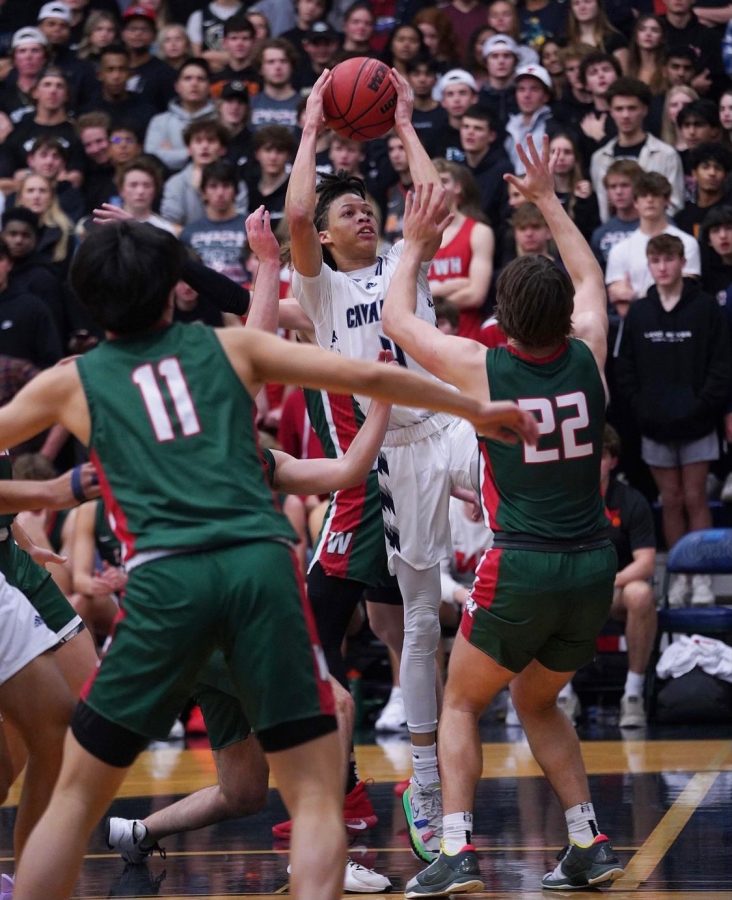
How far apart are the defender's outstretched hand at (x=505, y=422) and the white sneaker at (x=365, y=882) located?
7.45 feet

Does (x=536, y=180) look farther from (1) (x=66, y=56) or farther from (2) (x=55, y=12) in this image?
(2) (x=55, y=12)

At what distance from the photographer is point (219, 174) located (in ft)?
42.7

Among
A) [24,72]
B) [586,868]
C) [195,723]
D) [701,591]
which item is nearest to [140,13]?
[24,72]

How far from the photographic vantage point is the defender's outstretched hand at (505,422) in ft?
15.1

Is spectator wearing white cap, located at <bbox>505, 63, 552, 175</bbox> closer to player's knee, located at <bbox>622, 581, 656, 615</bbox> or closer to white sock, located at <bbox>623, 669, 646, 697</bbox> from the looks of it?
player's knee, located at <bbox>622, 581, 656, 615</bbox>

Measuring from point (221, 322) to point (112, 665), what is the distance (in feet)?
26.9

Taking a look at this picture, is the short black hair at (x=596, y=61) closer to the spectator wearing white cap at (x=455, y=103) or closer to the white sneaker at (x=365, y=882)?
the spectator wearing white cap at (x=455, y=103)

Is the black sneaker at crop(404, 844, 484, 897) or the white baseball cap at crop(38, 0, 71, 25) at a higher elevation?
the black sneaker at crop(404, 844, 484, 897)

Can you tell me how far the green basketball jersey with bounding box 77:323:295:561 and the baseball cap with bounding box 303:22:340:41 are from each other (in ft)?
37.4

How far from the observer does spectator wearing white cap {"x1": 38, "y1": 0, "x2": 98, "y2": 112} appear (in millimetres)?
16016

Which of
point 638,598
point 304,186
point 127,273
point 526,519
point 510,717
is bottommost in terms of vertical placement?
point 510,717

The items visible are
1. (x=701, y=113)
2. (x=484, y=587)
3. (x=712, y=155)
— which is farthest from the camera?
(x=701, y=113)

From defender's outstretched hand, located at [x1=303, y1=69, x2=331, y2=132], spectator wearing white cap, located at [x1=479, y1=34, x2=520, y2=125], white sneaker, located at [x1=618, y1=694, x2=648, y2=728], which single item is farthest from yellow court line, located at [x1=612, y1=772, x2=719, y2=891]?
spectator wearing white cap, located at [x1=479, y1=34, x2=520, y2=125]

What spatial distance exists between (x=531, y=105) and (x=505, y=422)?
9.23 meters
